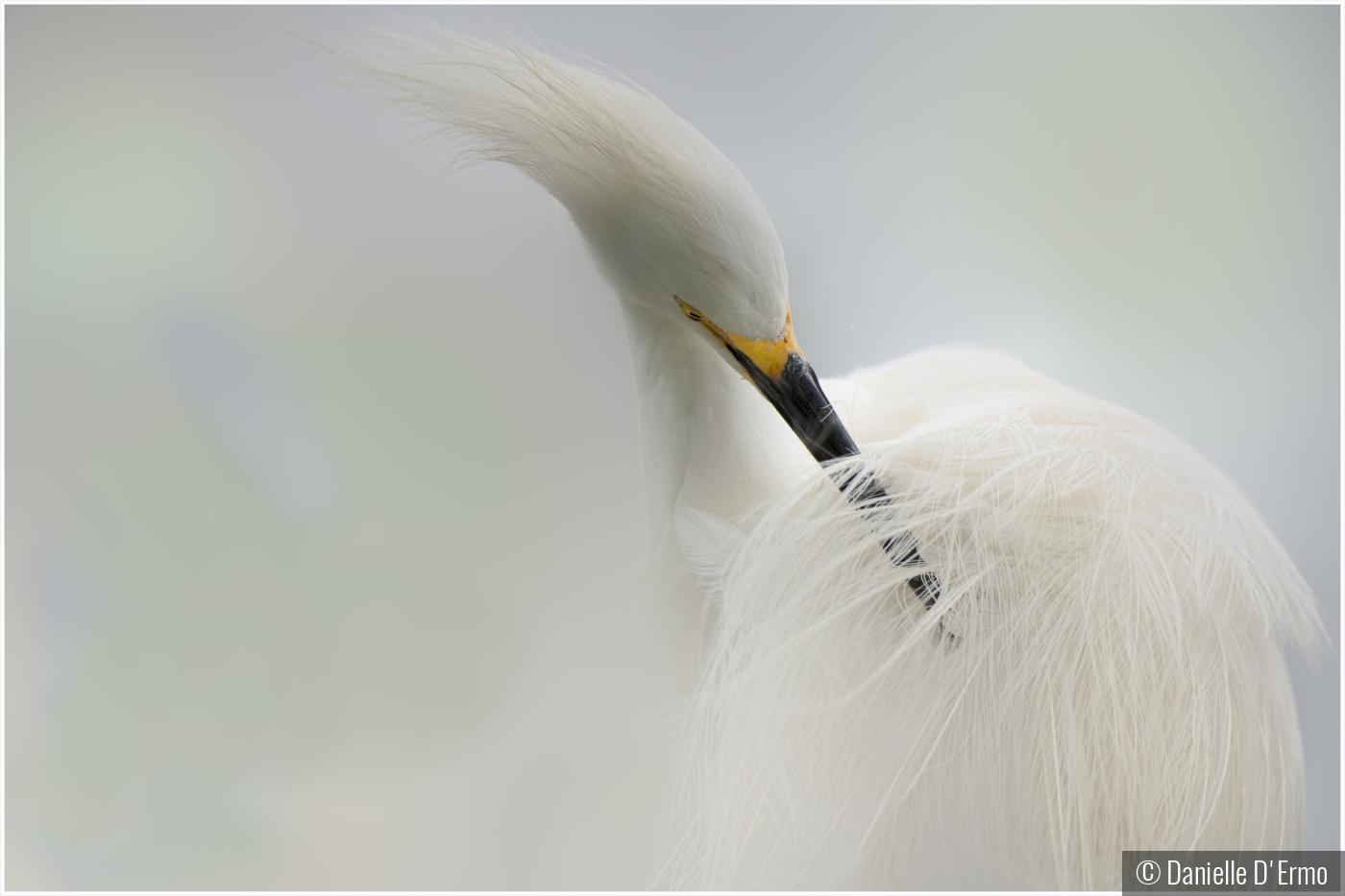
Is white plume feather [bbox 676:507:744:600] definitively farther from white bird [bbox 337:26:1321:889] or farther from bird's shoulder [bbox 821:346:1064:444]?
bird's shoulder [bbox 821:346:1064:444]

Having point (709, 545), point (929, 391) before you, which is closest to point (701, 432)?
point (709, 545)

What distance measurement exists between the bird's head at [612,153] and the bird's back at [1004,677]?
12cm

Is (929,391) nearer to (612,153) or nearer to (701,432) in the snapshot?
(701,432)

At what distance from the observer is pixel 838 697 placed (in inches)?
14.1

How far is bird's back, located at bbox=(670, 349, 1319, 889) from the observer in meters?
0.34

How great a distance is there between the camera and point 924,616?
0.35 metres

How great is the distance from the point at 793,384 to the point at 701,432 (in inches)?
3.1

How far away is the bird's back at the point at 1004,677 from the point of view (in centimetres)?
34

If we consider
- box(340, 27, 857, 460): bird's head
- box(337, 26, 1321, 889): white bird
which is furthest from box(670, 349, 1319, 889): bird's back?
box(340, 27, 857, 460): bird's head

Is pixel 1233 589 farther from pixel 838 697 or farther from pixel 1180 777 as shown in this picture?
pixel 838 697

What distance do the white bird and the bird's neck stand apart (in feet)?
0.14

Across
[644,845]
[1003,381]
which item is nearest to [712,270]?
[1003,381]

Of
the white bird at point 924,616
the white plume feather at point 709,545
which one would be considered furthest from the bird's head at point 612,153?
the white plume feather at point 709,545

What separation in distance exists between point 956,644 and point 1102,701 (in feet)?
0.22
